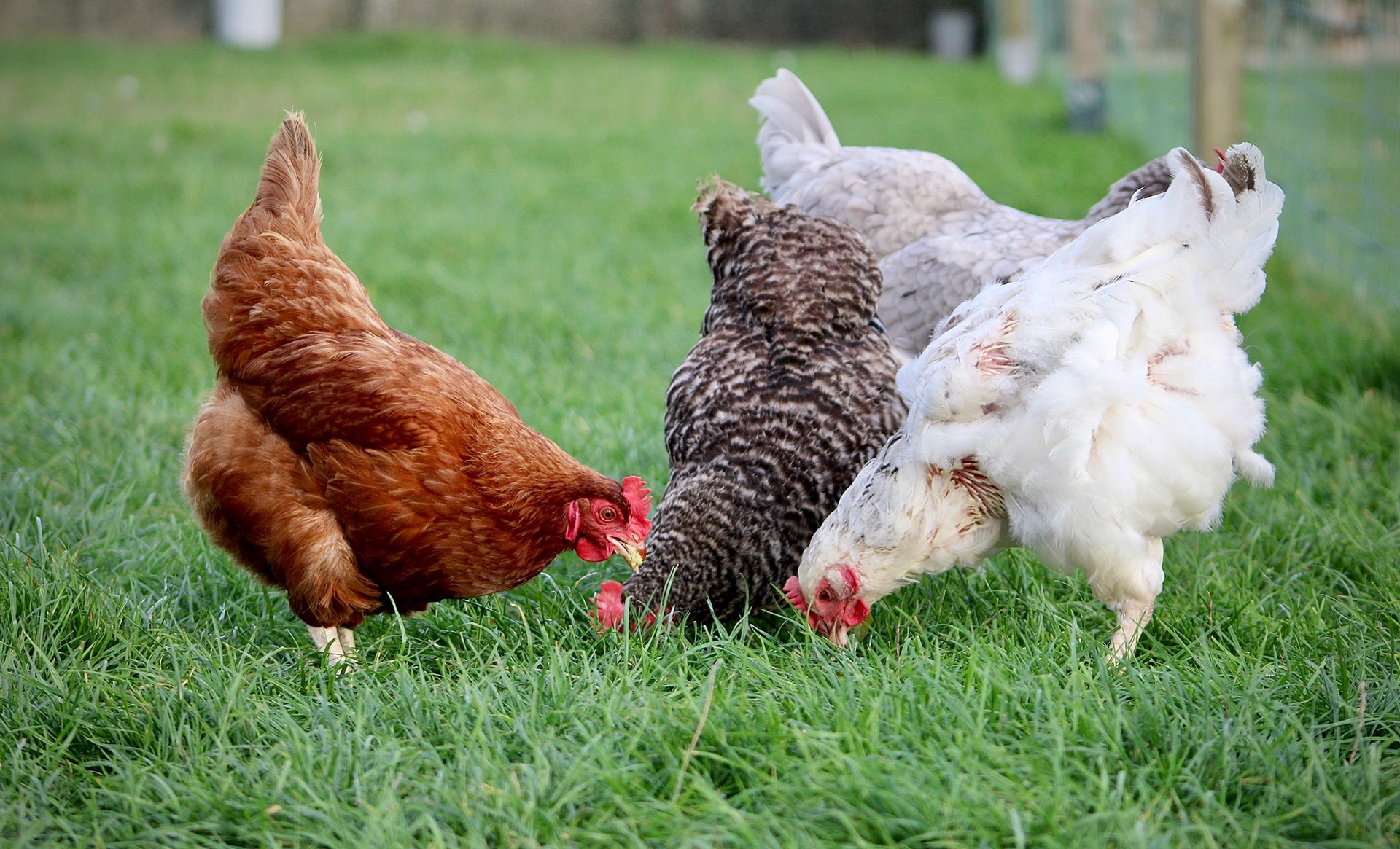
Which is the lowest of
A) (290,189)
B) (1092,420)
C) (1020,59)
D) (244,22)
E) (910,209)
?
(1092,420)

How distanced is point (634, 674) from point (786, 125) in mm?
2625

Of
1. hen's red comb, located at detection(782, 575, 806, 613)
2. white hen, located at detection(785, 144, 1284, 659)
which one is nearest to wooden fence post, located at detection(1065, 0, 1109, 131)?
Result: white hen, located at detection(785, 144, 1284, 659)

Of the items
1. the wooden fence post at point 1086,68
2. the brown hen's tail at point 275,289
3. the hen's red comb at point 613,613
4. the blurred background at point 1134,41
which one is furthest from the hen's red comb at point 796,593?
the wooden fence post at point 1086,68

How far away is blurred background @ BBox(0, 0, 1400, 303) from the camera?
5230mm

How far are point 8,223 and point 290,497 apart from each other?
18.6ft

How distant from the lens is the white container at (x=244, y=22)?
46.8 ft

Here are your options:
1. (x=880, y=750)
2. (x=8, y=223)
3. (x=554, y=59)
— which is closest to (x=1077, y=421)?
(x=880, y=750)

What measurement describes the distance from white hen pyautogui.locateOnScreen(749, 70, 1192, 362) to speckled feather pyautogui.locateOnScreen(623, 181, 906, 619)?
41 centimetres

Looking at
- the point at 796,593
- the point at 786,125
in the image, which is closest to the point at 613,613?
the point at 796,593

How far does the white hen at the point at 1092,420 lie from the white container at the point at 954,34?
14192 millimetres

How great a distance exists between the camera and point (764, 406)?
2.86 meters

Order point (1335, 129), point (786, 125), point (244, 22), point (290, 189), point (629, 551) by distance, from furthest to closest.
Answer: point (244, 22)
point (1335, 129)
point (786, 125)
point (290, 189)
point (629, 551)

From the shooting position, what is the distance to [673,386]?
3.10m

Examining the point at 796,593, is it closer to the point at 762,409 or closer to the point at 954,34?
the point at 762,409
